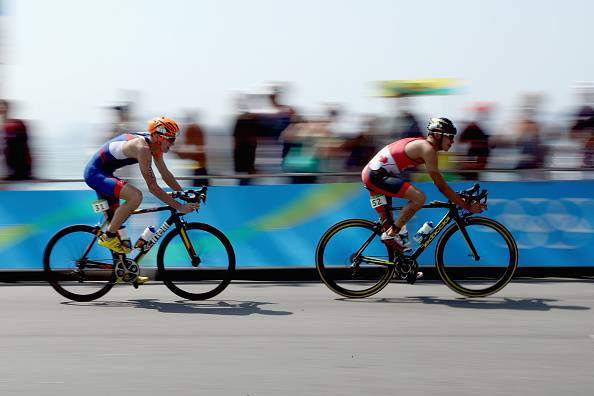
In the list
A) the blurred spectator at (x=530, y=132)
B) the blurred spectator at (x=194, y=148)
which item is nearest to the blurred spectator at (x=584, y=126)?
the blurred spectator at (x=530, y=132)

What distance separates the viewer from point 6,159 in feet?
35.1

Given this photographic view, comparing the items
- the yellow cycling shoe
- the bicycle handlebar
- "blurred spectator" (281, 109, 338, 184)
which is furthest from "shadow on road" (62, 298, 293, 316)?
"blurred spectator" (281, 109, 338, 184)

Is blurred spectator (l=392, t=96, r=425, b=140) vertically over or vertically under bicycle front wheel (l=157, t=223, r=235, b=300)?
over

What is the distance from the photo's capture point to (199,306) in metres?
8.70

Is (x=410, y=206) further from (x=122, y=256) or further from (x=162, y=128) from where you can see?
(x=122, y=256)

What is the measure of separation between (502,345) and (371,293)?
91.2 inches

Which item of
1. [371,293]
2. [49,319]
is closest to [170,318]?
[49,319]

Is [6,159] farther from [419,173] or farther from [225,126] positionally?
[419,173]

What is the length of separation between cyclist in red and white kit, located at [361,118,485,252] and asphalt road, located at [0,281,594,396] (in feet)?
2.44

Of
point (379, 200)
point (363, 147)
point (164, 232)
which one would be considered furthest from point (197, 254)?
point (363, 147)

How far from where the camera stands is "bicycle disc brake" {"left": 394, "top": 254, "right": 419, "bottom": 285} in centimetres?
888

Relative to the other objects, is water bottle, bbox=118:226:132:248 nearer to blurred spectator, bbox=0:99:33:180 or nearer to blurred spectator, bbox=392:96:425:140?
blurred spectator, bbox=0:99:33:180

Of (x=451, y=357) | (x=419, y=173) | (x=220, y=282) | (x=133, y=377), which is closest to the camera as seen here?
(x=133, y=377)

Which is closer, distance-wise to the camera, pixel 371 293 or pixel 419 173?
pixel 371 293
